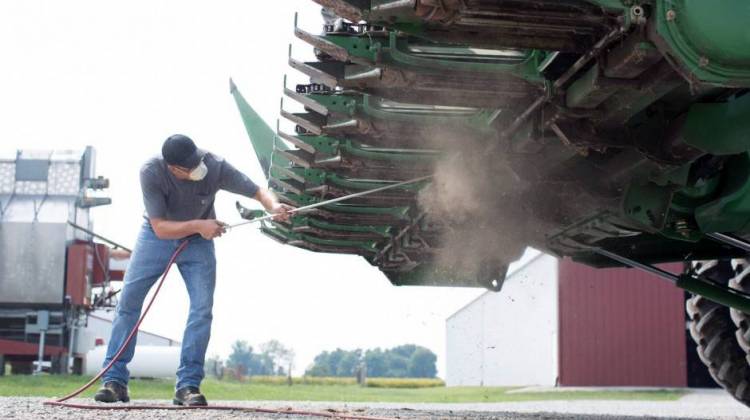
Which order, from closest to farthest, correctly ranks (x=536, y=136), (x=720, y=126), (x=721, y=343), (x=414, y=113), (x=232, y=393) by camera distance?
(x=720, y=126) → (x=536, y=136) → (x=414, y=113) → (x=721, y=343) → (x=232, y=393)

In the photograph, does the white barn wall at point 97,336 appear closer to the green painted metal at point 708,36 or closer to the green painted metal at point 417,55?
the green painted metal at point 417,55

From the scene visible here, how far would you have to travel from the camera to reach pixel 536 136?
379 centimetres

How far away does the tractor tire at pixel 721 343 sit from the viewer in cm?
609

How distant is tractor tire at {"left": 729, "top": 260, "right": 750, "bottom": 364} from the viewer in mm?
5582

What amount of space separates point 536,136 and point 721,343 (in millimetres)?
3169

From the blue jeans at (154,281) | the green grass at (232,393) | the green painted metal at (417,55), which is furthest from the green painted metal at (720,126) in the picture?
the green grass at (232,393)

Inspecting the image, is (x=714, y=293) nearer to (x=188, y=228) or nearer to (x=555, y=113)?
(x=555, y=113)

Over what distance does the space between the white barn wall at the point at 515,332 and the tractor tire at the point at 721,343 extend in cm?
1458

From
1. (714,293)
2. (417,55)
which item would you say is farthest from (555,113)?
(714,293)

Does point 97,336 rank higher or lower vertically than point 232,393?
higher

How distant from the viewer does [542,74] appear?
11.6 feet

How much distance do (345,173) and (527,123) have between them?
145cm

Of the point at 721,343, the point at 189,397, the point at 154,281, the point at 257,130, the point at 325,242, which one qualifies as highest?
the point at 257,130

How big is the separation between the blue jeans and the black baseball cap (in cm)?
49
